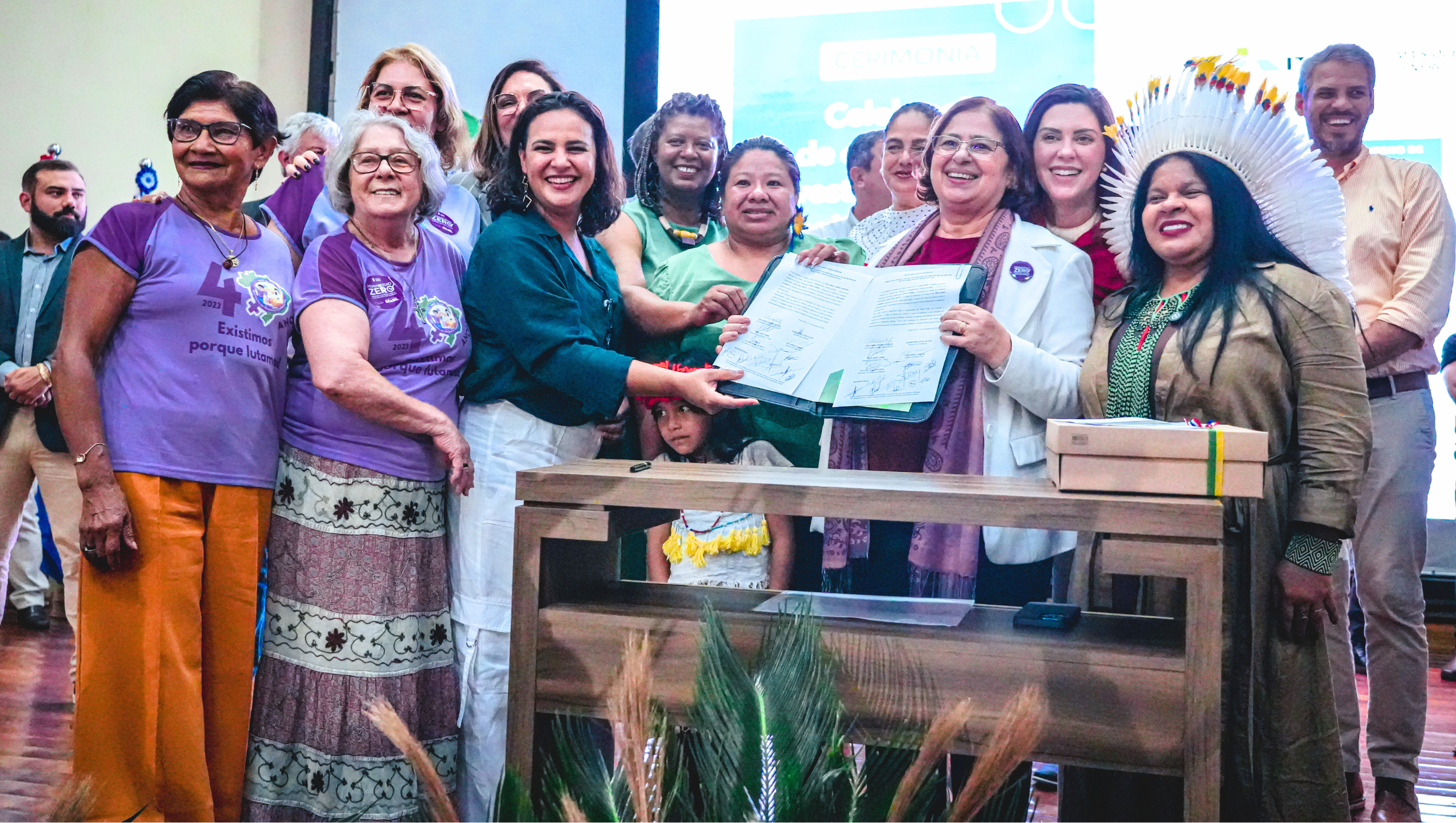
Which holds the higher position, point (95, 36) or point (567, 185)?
point (95, 36)

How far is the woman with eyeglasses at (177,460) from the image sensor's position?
2127 mm

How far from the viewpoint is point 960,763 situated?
222 cm

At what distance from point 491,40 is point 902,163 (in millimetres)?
3040

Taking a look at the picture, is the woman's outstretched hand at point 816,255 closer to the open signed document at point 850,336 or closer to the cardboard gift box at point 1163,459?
the open signed document at point 850,336

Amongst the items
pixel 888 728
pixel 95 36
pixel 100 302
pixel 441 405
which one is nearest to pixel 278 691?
pixel 441 405

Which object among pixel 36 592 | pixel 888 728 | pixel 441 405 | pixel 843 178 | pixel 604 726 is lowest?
pixel 36 592

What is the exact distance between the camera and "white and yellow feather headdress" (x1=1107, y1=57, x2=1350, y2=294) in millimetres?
2154

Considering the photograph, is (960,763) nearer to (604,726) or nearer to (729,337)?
(604,726)

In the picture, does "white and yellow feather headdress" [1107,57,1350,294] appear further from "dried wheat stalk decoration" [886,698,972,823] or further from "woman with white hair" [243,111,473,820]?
"dried wheat stalk decoration" [886,698,972,823]

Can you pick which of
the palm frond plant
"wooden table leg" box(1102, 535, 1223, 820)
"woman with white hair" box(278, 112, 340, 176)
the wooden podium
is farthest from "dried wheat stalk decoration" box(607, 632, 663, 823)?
"woman with white hair" box(278, 112, 340, 176)

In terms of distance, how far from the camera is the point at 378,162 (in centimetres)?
225

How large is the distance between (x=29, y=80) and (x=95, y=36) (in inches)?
15.7

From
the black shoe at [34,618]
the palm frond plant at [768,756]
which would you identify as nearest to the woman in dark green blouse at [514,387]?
the palm frond plant at [768,756]

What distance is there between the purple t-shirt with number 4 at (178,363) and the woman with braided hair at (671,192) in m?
0.93
